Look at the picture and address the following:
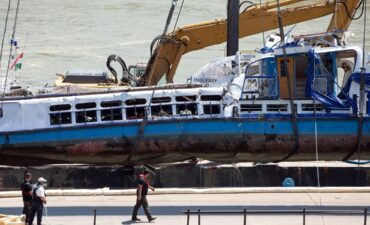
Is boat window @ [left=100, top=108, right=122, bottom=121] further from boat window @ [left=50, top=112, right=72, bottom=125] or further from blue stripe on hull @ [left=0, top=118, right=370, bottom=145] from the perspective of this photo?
boat window @ [left=50, top=112, right=72, bottom=125]

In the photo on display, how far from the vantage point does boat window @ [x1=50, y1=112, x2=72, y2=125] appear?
3928cm

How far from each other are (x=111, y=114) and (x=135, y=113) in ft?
2.41

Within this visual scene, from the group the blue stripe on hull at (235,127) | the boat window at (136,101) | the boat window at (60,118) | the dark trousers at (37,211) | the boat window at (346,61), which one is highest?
the boat window at (346,61)

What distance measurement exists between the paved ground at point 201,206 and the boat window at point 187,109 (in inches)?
161

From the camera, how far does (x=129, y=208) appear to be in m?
33.6

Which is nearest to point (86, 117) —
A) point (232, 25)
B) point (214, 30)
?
point (232, 25)

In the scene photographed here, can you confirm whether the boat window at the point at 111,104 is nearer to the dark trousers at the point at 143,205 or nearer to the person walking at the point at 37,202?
the dark trousers at the point at 143,205

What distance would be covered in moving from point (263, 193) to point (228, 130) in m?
3.41

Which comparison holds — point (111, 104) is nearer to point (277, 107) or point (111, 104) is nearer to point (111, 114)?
point (111, 114)

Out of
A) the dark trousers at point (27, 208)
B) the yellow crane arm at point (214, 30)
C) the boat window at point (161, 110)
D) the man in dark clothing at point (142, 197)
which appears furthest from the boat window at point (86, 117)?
the dark trousers at point (27, 208)

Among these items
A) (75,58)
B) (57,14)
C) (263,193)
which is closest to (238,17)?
(263,193)

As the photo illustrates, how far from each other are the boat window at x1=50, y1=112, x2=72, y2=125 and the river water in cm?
2645

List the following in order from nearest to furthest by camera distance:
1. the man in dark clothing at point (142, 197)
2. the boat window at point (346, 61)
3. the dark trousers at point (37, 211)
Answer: the dark trousers at point (37, 211) < the man in dark clothing at point (142, 197) < the boat window at point (346, 61)

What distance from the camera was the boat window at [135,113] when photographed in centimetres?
3894
